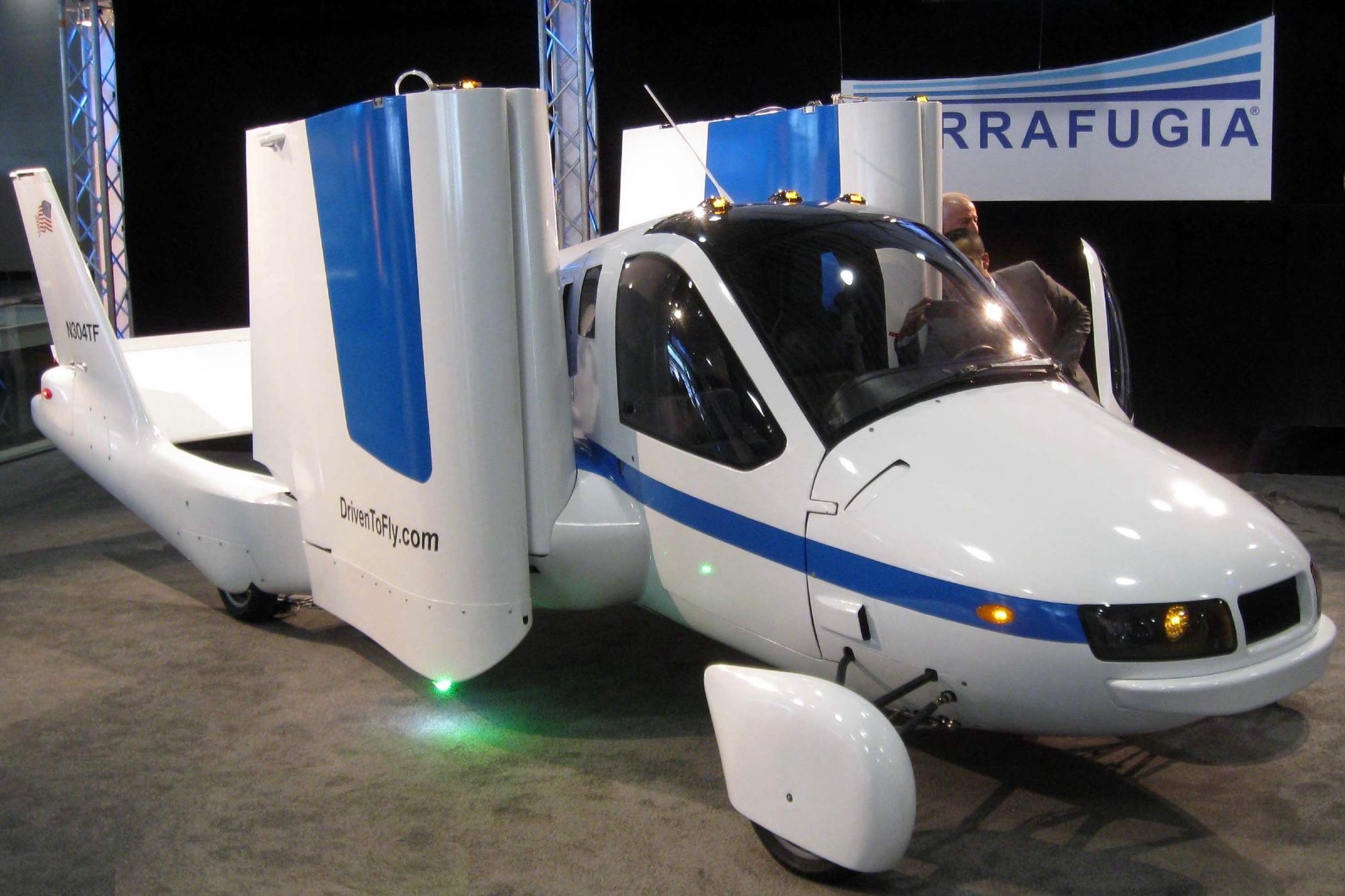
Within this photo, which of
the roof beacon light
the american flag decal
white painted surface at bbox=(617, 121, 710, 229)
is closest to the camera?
the roof beacon light

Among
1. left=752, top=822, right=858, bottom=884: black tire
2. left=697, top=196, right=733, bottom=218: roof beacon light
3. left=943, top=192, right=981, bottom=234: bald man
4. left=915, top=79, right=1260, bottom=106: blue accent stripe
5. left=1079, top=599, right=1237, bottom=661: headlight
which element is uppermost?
left=915, top=79, right=1260, bottom=106: blue accent stripe

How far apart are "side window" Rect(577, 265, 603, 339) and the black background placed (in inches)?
150

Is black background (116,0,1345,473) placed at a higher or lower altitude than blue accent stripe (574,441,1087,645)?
higher

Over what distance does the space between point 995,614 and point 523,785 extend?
55.8 inches

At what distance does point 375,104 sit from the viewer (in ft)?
11.8

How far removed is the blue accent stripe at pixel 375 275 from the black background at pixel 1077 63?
13.3 ft

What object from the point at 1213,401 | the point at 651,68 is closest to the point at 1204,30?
the point at 1213,401

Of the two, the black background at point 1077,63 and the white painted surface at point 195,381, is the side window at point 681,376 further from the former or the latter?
the black background at point 1077,63

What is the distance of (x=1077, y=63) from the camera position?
7301 mm

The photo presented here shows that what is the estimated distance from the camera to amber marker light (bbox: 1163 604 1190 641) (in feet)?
9.04

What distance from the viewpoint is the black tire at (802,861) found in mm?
2879

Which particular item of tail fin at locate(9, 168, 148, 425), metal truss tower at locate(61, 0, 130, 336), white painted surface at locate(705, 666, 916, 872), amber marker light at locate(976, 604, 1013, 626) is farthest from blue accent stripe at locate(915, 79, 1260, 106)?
white painted surface at locate(705, 666, 916, 872)

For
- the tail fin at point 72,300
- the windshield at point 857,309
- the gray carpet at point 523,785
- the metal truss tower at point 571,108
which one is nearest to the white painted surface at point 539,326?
the windshield at point 857,309

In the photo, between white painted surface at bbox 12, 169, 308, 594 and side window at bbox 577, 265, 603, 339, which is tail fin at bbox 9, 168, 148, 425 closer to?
white painted surface at bbox 12, 169, 308, 594
